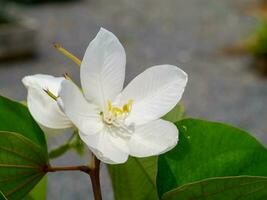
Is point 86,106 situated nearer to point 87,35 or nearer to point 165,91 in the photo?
point 165,91

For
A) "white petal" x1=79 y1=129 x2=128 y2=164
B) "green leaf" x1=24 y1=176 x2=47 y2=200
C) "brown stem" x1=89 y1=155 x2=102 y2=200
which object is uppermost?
"white petal" x1=79 y1=129 x2=128 y2=164

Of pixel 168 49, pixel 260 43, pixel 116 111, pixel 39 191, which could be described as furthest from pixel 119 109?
pixel 168 49

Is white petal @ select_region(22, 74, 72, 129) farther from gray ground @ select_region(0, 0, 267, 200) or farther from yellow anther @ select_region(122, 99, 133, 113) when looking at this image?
gray ground @ select_region(0, 0, 267, 200)

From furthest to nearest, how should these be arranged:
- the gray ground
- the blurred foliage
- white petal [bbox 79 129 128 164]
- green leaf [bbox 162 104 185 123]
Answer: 1. the blurred foliage
2. the gray ground
3. green leaf [bbox 162 104 185 123]
4. white petal [bbox 79 129 128 164]

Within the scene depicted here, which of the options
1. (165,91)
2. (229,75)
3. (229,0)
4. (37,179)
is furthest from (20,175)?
(229,0)

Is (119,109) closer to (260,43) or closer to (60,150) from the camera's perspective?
(60,150)

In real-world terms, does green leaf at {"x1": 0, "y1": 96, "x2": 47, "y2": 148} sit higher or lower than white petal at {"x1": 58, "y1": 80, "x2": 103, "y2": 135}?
lower

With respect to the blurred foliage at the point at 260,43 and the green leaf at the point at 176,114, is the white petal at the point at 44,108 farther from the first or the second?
the blurred foliage at the point at 260,43

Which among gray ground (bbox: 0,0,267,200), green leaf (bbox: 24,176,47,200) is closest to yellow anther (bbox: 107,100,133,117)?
green leaf (bbox: 24,176,47,200)
